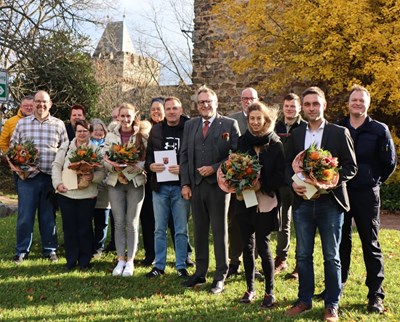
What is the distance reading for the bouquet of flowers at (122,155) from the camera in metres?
6.18

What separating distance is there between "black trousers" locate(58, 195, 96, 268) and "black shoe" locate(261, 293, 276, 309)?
2.57 meters

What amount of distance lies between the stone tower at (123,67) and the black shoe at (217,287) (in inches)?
975

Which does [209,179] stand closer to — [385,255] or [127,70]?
[385,255]

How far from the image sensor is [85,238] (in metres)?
6.64

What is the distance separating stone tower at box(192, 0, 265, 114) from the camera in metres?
15.3

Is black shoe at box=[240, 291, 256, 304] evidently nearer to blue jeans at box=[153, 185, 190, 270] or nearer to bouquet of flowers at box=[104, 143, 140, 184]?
blue jeans at box=[153, 185, 190, 270]

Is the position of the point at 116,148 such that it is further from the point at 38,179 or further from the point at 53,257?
the point at 53,257

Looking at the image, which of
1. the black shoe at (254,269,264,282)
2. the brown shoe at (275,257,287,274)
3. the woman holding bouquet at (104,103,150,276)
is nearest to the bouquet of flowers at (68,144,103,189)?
the woman holding bouquet at (104,103,150,276)

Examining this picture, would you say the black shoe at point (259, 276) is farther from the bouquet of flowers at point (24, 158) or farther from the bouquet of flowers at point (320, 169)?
the bouquet of flowers at point (24, 158)

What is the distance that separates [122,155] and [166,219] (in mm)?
964

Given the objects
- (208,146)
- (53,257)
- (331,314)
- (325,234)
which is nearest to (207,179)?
(208,146)

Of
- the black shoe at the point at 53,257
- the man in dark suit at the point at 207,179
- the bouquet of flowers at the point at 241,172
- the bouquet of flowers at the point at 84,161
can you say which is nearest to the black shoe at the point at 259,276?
the man in dark suit at the point at 207,179

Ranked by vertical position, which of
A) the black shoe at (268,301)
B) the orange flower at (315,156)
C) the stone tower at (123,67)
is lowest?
the black shoe at (268,301)

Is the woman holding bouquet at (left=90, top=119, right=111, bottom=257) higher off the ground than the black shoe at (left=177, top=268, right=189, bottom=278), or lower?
higher
